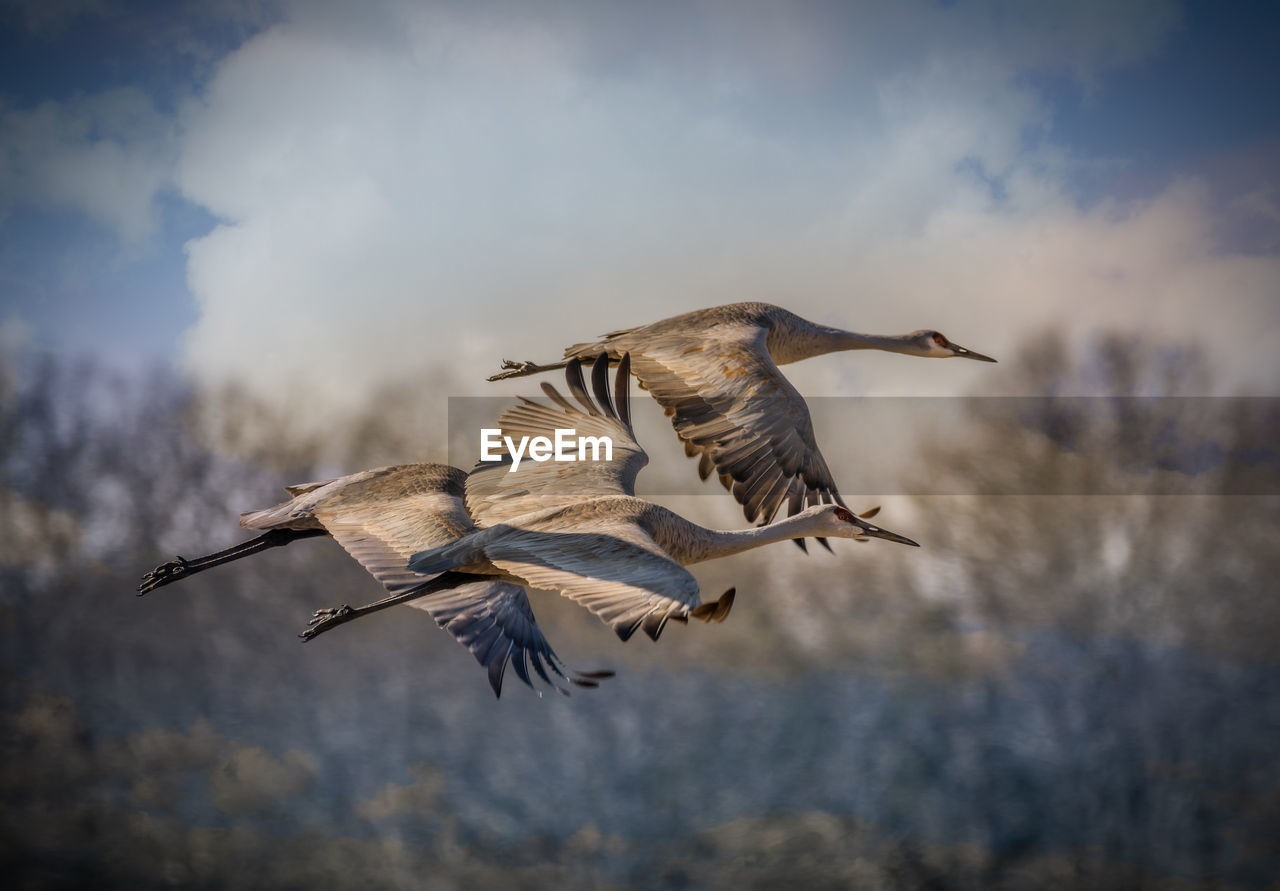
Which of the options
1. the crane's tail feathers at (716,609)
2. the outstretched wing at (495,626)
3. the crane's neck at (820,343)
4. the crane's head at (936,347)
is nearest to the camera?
the crane's tail feathers at (716,609)

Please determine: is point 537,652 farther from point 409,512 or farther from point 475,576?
point 409,512

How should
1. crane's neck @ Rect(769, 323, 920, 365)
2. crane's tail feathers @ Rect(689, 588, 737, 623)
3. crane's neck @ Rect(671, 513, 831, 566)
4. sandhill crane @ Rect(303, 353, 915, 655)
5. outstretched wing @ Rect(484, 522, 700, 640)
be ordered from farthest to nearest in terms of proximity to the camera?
1. crane's neck @ Rect(769, 323, 920, 365)
2. crane's neck @ Rect(671, 513, 831, 566)
3. sandhill crane @ Rect(303, 353, 915, 655)
4. outstretched wing @ Rect(484, 522, 700, 640)
5. crane's tail feathers @ Rect(689, 588, 737, 623)

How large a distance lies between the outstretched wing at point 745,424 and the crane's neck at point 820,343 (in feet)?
5.13

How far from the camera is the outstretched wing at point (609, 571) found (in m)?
8.67

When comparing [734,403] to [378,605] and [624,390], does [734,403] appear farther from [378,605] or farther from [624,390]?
[378,605]

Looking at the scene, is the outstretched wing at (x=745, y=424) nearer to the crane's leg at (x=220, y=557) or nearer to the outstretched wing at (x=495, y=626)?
the outstretched wing at (x=495, y=626)

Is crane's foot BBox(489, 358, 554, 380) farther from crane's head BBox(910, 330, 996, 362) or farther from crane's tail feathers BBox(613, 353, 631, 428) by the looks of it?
crane's head BBox(910, 330, 996, 362)

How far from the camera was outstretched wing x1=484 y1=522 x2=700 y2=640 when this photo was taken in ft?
28.5

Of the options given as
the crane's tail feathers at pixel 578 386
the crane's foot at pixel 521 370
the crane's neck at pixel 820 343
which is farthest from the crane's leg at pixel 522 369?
the crane's neck at pixel 820 343

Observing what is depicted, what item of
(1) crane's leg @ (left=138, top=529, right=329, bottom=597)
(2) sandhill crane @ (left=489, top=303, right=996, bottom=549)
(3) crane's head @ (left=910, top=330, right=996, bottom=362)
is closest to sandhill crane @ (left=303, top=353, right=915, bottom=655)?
(2) sandhill crane @ (left=489, top=303, right=996, bottom=549)

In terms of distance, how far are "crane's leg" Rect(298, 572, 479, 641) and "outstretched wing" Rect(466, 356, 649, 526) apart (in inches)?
24.5

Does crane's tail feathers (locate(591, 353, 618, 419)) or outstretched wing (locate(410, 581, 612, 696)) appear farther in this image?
crane's tail feathers (locate(591, 353, 618, 419))

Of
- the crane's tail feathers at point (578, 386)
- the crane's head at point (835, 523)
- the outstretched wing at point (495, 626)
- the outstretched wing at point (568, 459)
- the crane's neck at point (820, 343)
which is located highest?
the crane's neck at point (820, 343)

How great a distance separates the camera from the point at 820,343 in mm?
15344
